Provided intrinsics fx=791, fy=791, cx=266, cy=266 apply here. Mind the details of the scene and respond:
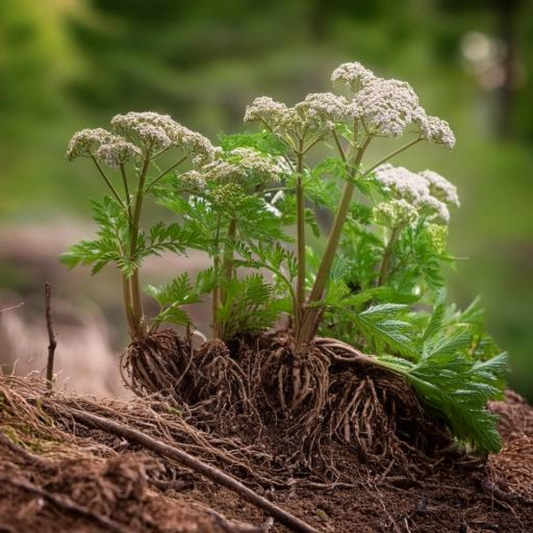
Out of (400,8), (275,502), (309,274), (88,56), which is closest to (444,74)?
(400,8)

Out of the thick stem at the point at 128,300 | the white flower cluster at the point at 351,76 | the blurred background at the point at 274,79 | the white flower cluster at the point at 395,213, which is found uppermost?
the blurred background at the point at 274,79

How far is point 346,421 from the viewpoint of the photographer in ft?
6.22

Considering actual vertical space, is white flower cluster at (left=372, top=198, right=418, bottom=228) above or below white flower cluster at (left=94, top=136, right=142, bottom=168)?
below

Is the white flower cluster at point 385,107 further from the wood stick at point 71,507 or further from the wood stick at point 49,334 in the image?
the wood stick at point 71,507

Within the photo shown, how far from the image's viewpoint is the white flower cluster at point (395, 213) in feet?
6.66

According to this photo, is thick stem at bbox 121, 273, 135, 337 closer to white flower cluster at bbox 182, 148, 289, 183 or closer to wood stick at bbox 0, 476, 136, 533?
white flower cluster at bbox 182, 148, 289, 183

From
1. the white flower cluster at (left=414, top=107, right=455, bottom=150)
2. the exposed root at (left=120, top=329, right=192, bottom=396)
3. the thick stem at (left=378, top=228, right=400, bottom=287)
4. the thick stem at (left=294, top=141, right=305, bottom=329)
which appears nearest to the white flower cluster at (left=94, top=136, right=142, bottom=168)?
the thick stem at (left=294, top=141, right=305, bottom=329)

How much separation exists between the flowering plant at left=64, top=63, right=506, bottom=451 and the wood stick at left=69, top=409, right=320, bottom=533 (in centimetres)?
29

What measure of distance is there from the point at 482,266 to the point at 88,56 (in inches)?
173

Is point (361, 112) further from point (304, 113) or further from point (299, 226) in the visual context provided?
point (299, 226)

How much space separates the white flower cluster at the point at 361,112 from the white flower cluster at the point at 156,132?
136mm

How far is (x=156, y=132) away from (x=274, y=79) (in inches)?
232

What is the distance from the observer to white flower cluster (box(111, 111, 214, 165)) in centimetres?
168

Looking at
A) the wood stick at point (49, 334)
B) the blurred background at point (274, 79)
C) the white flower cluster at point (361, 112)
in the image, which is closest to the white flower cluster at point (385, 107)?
the white flower cluster at point (361, 112)
